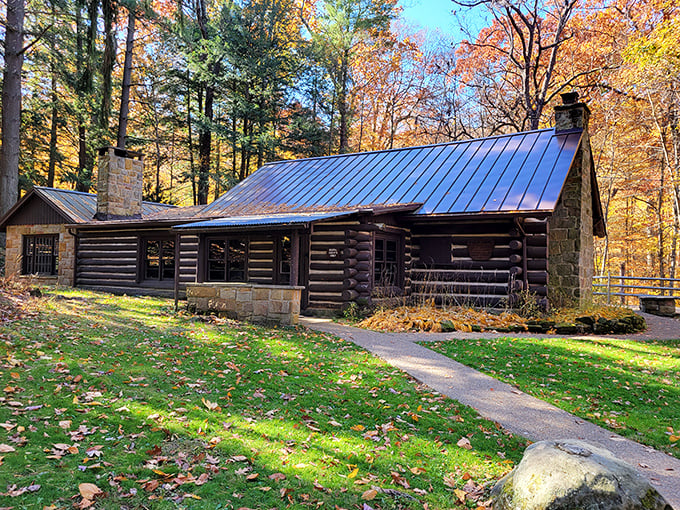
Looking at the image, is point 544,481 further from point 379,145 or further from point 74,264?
point 379,145

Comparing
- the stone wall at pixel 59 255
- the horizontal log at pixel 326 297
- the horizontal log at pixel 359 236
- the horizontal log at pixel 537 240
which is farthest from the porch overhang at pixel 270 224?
the stone wall at pixel 59 255

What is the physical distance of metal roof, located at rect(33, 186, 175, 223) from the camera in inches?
730

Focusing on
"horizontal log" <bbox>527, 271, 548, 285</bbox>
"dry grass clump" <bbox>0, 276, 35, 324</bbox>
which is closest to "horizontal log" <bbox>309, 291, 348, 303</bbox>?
"horizontal log" <bbox>527, 271, 548, 285</bbox>

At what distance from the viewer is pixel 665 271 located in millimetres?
24797

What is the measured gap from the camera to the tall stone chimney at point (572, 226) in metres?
13.3

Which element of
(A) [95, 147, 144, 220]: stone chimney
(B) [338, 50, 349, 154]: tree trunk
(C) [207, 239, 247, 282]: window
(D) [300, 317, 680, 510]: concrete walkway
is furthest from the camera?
(B) [338, 50, 349, 154]: tree trunk

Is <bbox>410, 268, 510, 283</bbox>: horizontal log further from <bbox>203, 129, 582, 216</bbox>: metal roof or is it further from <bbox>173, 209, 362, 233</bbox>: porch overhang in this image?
<bbox>173, 209, 362, 233</bbox>: porch overhang

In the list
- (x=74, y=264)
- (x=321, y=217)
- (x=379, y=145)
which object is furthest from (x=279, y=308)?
(x=379, y=145)

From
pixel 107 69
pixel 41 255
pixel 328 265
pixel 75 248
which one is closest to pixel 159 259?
pixel 75 248

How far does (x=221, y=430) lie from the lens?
4.41 meters

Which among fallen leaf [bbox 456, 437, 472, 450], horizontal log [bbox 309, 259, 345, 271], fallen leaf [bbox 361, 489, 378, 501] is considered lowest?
fallen leaf [bbox 456, 437, 472, 450]

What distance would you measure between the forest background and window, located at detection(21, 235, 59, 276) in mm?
2314

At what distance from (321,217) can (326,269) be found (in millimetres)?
2145

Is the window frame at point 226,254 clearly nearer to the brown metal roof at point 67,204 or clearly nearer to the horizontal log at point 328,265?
the horizontal log at point 328,265
